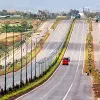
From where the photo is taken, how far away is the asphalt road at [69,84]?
59.2 meters

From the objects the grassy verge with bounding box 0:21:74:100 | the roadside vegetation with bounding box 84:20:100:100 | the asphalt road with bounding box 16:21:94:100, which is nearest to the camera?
the grassy verge with bounding box 0:21:74:100

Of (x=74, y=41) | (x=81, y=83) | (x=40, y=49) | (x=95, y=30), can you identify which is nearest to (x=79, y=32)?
(x=95, y=30)

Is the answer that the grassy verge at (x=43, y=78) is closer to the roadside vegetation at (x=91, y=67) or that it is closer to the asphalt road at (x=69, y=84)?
the asphalt road at (x=69, y=84)

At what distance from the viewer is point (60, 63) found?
118438 millimetres

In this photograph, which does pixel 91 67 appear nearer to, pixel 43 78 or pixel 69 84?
pixel 43 78

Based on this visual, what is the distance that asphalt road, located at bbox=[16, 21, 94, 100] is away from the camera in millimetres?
59156

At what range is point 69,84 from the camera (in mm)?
78750

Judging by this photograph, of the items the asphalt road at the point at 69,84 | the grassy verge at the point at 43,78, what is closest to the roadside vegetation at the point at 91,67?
the asphalt road at the point at 69,84

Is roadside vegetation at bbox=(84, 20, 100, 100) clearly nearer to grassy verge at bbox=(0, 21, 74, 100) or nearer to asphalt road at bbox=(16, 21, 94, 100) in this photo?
asphalt road at bbox=(16, 21, 94, 100)

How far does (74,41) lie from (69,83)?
82220mm

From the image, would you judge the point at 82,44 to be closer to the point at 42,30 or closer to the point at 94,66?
the point at 42,30

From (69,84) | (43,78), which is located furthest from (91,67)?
(69,84)

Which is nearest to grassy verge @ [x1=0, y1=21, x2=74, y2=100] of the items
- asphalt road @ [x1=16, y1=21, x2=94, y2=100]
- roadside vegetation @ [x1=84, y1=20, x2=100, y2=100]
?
asphalt road @ [x1=16, y1=21, x2=94, y2=100]

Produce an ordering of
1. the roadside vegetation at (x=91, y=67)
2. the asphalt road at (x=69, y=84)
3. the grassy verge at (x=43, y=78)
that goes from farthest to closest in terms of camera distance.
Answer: the roadside vegetation at (x=91, y=67) < the asphalt road at (x=69, y=84) < the grassy verge at (x=43, y=78)
